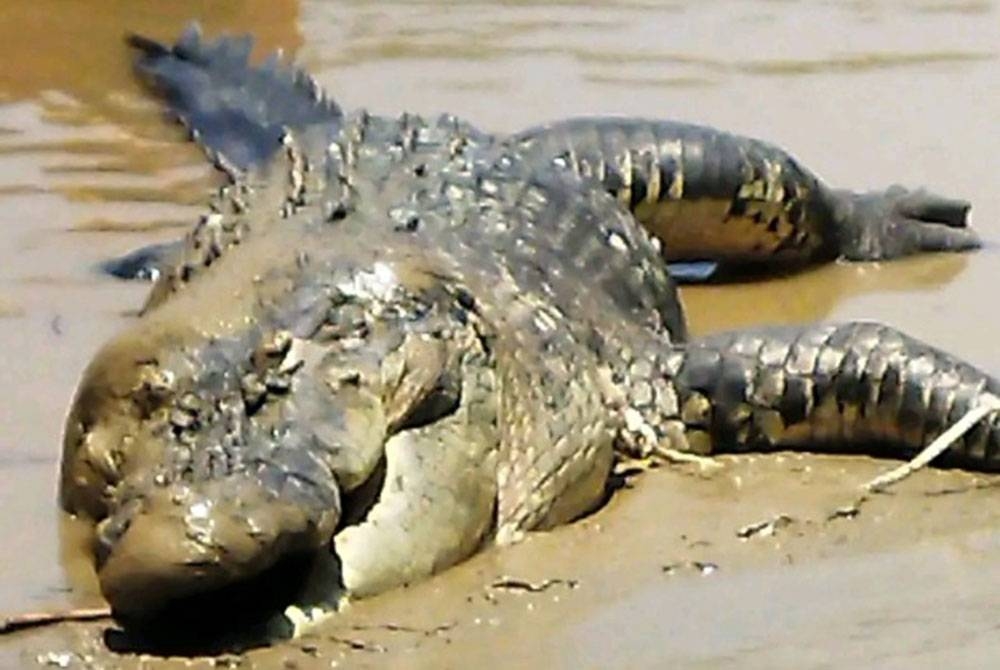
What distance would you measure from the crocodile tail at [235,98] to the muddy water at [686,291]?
0.12 m

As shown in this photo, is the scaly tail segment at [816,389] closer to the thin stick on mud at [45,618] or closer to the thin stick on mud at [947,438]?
the thin stick on mud at [947,438]

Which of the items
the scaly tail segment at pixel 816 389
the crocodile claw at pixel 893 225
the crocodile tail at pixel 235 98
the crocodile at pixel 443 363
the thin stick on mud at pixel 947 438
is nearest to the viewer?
the crocodile at pixel 443 363

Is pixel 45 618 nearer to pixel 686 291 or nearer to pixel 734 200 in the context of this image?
pixel 686 291

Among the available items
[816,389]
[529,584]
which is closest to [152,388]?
[529,584]

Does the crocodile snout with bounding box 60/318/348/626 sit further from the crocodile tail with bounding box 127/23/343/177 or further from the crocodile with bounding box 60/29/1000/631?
the crocodile tail with bounding box 127/23/343/177

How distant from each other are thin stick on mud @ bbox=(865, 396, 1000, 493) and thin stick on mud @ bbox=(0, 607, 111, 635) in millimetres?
1533

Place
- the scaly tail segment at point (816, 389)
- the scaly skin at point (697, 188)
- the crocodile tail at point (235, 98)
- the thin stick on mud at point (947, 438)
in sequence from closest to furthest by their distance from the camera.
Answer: the thin stick on mud at point (947, 438) → the scaly tail segment at point (816, 389) → the scaly skin at point (697, 188) → the crocodile tail at point (235, 98)

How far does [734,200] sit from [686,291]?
0.84 feet

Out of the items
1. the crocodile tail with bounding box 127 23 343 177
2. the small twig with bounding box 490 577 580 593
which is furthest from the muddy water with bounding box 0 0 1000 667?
the crocodile tail with bounding box 127 23 343 177

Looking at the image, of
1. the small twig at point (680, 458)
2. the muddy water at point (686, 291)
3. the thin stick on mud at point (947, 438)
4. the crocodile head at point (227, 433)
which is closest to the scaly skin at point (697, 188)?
the muddy water at point (686, 291)

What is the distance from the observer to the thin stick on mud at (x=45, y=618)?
3748mm

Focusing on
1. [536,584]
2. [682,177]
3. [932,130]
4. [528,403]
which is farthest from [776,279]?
[536,584]

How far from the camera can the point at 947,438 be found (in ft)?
15.1

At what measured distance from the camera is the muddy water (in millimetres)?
3715
